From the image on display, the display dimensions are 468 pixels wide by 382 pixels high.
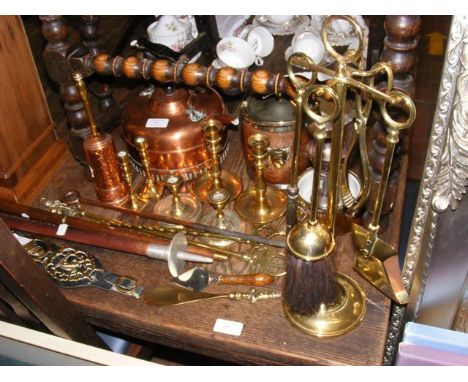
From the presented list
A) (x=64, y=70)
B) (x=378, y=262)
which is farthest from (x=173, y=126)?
(x=378, y=262)

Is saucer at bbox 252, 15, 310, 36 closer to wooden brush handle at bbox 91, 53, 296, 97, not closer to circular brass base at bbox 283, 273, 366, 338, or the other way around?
wooden brush handle at bbox 91, 53, 296, 97

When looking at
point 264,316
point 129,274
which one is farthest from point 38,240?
point 264,316

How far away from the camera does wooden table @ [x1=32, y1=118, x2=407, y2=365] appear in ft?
2.73

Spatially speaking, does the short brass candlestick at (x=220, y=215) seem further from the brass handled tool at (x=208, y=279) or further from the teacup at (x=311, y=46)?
the teacup at (x=311, y=46)

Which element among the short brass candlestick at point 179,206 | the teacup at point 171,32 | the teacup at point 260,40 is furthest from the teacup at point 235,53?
the short brass candlestick at point 179,206

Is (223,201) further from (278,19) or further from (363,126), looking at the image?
(278,19)

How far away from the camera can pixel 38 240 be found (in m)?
1.04

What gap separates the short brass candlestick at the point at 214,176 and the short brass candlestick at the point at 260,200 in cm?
3

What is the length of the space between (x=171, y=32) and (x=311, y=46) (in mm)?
341

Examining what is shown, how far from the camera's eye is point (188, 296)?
0.92m

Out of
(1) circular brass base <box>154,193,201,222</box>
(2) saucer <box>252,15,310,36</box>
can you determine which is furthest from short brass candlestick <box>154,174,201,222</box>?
(2) saucer <box>252,15,310,36</box>

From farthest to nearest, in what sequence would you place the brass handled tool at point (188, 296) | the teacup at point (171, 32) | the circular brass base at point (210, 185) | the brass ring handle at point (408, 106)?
the teacup at point (171, 32) → the circular brass base at point (210, 185) → the brass handled tool at point (188, 296) → the brass ring handle at point (408, 106)

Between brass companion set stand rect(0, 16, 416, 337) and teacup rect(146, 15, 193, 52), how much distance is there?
0.22 meters

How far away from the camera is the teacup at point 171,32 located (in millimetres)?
1264
